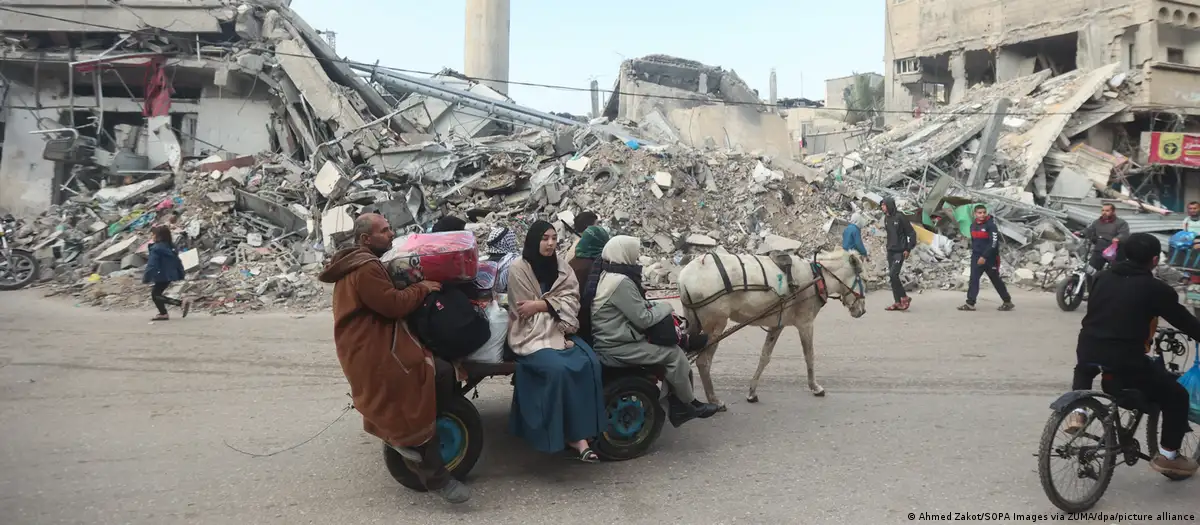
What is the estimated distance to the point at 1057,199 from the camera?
56.6ft

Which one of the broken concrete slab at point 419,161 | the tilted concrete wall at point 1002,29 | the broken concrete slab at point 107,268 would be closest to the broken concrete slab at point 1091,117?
the tilted concrete wall at point 1002,29

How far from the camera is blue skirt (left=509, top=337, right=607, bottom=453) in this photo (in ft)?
13.2

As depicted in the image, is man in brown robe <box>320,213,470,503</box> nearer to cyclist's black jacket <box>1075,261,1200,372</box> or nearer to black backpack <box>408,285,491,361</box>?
black backpack <box>408,285,491,361</box>

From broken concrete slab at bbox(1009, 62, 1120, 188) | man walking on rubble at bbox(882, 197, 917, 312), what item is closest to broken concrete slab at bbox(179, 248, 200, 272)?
man walking on rubble at bbox(882, 197, 917, 312)

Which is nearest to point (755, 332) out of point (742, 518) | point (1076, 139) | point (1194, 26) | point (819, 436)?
point (819, 436)

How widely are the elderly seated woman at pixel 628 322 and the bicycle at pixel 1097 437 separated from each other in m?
1.98

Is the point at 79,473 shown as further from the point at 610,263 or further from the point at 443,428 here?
the point at 610,263

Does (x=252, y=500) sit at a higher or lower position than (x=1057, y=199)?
lower

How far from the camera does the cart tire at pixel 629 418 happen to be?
447cm

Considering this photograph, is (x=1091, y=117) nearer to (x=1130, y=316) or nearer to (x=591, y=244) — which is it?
(x=1130, y=316)

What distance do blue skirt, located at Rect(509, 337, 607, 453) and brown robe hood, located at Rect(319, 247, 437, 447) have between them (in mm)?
661

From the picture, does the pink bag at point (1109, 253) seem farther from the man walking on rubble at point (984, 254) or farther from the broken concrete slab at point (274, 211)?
the broken concrete slab at point (274, 211)

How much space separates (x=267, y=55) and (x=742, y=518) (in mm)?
17870

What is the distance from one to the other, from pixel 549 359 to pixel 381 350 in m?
0.95
